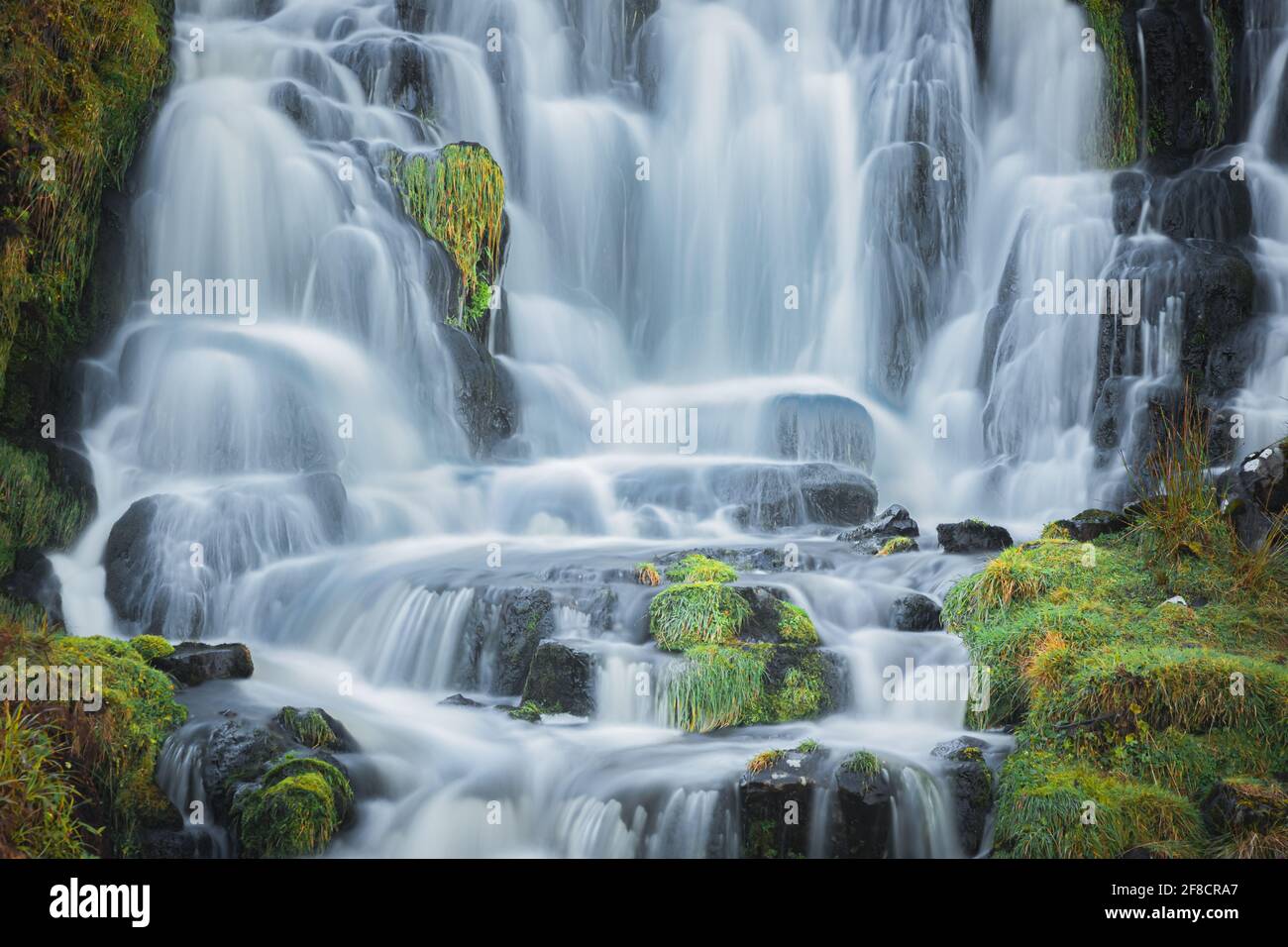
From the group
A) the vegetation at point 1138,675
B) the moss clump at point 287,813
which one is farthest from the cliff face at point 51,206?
the vegetation at point 1138,675

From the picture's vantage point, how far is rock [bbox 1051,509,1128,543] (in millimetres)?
8656

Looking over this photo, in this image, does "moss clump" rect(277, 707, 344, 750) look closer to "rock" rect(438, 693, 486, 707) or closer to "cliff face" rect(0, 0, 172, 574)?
"rock" rect(438, 693, 486, 707)

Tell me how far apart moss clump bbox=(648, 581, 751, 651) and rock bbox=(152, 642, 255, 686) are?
2.72 meters

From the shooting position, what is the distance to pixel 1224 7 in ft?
43.2

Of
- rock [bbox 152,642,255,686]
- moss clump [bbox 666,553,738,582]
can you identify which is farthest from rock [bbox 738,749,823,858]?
rock [bbox 152,642,255,686]

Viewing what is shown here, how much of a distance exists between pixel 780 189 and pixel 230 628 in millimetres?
8382

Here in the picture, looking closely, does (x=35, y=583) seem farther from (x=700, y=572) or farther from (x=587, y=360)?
(x=587, y=360)

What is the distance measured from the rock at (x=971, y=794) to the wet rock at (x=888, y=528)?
11.2 ft

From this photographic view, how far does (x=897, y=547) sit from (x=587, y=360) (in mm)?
4999

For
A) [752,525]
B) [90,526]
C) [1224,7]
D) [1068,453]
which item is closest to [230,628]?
[90,526]

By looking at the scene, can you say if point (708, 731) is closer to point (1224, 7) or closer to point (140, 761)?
point (140, 761)

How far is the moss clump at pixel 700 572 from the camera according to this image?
27.1 ft

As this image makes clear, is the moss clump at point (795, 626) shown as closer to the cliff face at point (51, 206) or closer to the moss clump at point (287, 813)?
the moss clump at point (287, 813)

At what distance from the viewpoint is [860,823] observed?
20.0ft
